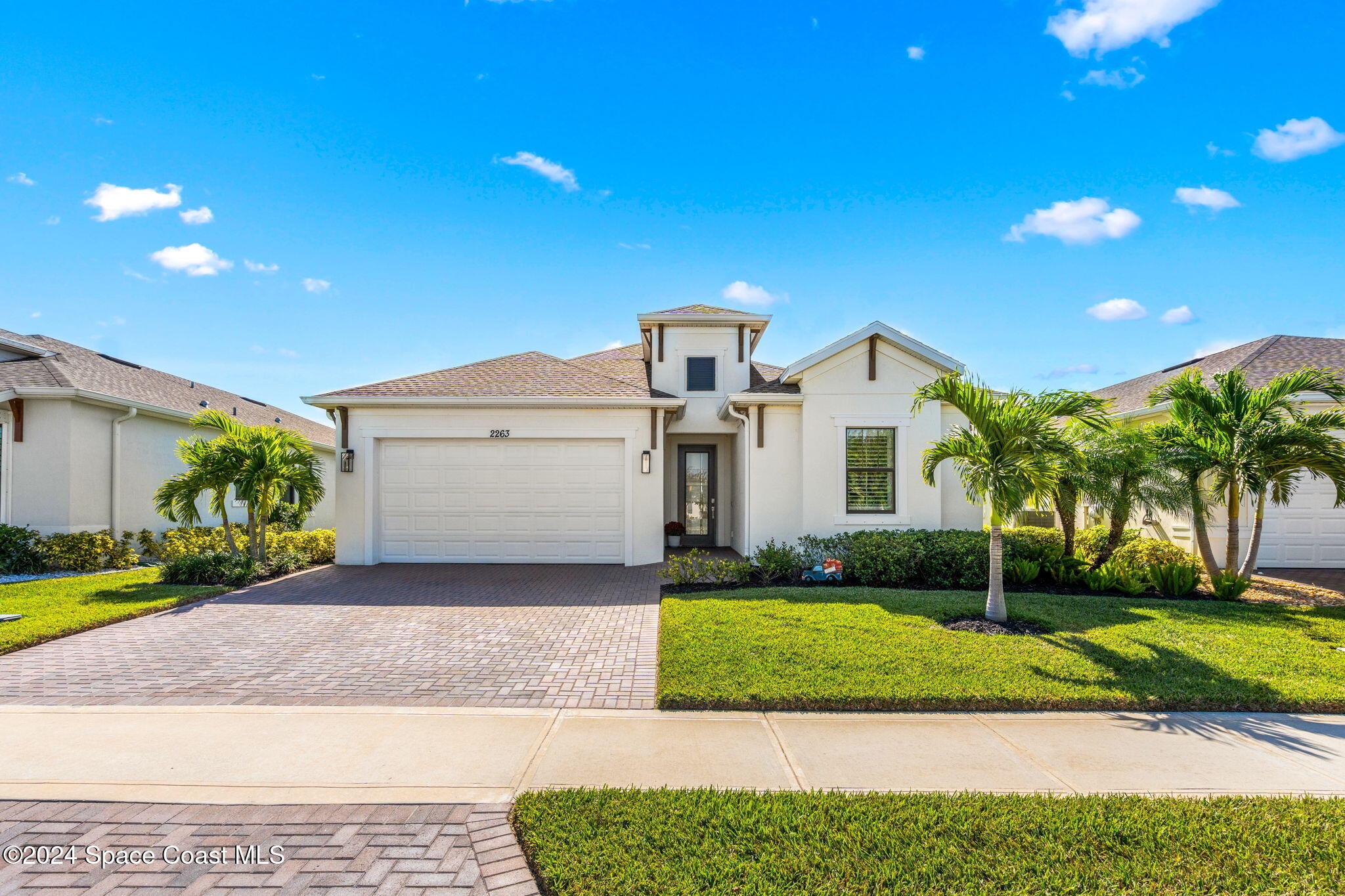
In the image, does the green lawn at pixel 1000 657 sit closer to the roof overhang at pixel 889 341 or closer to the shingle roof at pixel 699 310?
the roof overhang at pixel 889 341

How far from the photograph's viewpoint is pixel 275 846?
307 cm

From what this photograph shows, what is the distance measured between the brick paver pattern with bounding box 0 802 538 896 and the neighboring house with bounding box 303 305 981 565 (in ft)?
30.7

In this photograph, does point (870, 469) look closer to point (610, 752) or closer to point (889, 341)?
point (889, 341)

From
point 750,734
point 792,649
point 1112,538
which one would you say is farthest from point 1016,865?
point 1112,538

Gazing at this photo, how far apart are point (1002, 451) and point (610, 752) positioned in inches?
226

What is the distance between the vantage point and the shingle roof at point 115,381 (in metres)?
12.5

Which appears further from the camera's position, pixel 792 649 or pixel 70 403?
pixel 70 403

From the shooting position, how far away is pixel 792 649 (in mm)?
6324

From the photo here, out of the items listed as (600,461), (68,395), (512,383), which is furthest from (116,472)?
(600,461)

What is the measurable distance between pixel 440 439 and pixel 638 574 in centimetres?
503

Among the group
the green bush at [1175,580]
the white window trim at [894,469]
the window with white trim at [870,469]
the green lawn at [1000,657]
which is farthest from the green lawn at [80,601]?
the green bush at [1175,580]

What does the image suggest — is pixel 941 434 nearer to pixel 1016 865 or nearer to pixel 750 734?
pixel 750 734

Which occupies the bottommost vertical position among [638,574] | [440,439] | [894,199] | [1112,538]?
[638,574]

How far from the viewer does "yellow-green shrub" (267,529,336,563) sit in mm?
13219
